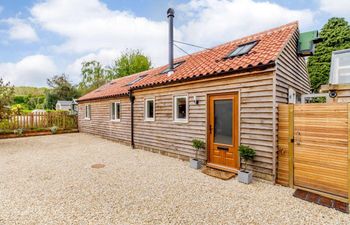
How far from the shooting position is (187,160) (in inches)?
280

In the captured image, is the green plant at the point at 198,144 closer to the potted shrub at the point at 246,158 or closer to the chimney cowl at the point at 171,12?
the potted shrub at the point at 246,158

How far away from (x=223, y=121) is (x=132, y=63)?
2959 centimetres

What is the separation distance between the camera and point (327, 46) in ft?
55.4

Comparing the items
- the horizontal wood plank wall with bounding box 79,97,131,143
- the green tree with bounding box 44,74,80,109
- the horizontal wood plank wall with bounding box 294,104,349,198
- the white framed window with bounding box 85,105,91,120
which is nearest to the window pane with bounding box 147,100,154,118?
the horizontal wood plank wall with bounding box 79,97,131,143

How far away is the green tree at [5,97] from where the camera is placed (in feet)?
36.6

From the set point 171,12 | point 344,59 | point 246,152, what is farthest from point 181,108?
point 344,59

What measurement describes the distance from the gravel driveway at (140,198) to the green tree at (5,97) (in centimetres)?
641

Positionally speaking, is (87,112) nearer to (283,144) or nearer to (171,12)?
(171,12)

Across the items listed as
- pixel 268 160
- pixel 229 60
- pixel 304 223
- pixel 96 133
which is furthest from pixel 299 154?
pixel 96 133

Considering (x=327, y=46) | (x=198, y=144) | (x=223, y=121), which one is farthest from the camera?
(x=327, y=46)

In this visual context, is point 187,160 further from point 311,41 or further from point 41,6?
point 41,6

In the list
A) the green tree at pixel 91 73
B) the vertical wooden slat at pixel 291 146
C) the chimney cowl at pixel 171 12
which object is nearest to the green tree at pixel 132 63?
the green tree at pixel 91 73

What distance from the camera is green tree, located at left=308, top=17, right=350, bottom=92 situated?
1612cm

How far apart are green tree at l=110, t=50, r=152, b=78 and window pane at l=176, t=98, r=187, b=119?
25991mm
